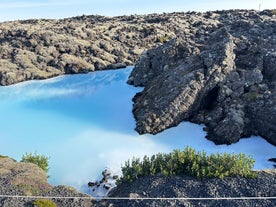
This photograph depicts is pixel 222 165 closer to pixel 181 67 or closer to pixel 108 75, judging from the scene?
pixel 181 67

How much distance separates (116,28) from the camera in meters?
100

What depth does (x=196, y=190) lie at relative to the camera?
21516mm

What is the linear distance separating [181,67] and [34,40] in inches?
1865

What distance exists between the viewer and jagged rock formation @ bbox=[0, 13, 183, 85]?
220ft

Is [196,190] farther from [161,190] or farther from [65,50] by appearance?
[65,50]

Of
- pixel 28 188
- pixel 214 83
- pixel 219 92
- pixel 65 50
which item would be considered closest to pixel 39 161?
pixel 28 188

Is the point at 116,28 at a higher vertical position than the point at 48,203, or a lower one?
higher

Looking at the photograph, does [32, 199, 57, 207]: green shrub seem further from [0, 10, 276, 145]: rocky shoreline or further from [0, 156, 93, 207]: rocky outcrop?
[0, 10, 276, 145]: rocky shoreline

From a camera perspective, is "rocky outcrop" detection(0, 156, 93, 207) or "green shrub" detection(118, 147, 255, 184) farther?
"green shrub" detection(118, 147, 255, 184)

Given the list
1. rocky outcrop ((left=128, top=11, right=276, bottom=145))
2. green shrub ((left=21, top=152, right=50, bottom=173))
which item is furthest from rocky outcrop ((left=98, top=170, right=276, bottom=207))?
rocky outcrop ((left=128, top=11, right=276, bottom=145))

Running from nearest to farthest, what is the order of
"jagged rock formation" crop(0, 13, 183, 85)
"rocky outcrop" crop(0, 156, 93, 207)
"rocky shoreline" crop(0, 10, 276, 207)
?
"rocky outcrop" crop(0, 156, 93, 207)
"rocky shoreline" crop(0, 10, 276, 207)
"jagged rock formation" crop(0, 13, 183, 85)

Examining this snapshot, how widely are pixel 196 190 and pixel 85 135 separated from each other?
1573 centimetres

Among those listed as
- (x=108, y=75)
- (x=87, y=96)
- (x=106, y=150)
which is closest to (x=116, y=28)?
(x=108, y=75)

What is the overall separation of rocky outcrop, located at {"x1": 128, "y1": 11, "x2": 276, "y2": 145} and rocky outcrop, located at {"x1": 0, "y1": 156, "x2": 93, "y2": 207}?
1333 centimetres
